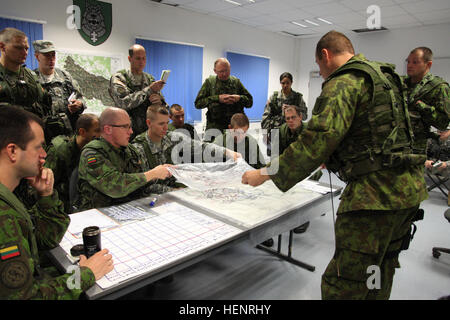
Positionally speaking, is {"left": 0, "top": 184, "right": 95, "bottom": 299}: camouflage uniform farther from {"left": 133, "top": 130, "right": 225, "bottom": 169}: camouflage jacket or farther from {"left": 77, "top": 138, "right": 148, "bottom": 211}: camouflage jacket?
{"left": 133, "top": 130, "right": 225, "bottom": 169}: camouflage jacket

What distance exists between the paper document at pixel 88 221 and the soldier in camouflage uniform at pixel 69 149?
0.74 metres

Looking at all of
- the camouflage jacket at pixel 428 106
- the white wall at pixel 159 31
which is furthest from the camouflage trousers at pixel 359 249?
the white wall at pixel 159 31

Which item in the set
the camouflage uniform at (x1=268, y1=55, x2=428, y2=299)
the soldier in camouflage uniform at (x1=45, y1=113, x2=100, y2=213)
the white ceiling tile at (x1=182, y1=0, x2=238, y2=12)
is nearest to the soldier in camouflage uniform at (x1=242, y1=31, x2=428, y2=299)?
the camouflage uniform at (x1=268, y1=55, x2=428, y2=299)

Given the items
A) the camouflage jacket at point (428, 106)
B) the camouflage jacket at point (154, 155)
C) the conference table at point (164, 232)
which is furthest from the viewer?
the camouflage jacket at point (428, 106)

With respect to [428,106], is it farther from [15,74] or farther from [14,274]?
[15,74]

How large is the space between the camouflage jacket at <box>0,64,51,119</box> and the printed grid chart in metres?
1.64

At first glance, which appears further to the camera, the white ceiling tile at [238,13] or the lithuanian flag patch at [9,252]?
the white ceiling tile at [238,13]

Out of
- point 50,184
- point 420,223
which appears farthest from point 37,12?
point 420,223

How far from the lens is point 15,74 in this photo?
8.30ft

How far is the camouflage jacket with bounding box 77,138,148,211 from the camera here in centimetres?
183

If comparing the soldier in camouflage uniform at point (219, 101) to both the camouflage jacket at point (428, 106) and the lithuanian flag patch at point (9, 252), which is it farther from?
the lithuanian flag patch at point (9, 252)

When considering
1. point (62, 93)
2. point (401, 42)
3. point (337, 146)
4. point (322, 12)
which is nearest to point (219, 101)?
point (62, 93)

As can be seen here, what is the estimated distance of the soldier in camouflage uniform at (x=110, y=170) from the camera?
1830 millimetres

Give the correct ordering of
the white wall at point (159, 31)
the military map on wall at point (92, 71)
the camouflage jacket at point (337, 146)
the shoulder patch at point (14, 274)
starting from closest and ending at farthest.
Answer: the shoulder patch at point (14, 274), the camouflage jacket at point (337, 146), the white wall at point (159, 31), the military map on wall at point (92, 71)
